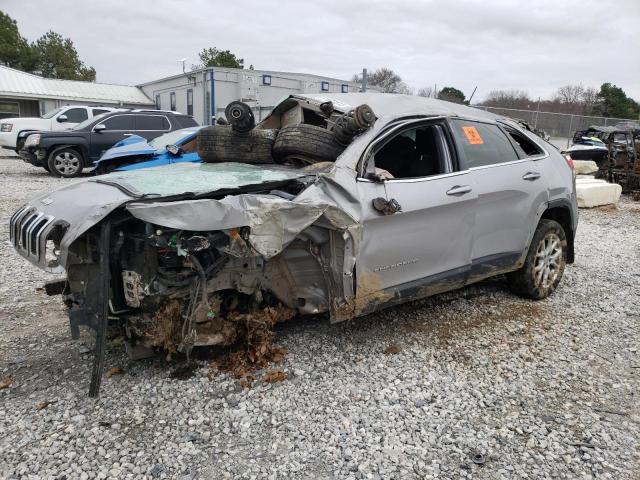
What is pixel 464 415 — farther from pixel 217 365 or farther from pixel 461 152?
pixel 461 152

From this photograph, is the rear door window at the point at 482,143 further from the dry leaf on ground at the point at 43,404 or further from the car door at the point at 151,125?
the car door at the point at 151,125

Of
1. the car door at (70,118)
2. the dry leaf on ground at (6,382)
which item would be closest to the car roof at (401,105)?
Result: the dry leaf on ground at (6,382)

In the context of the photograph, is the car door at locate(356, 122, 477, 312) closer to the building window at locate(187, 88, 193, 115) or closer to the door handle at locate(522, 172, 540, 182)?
the door handle at locate(522, 172, 540, 182)

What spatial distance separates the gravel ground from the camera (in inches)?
103

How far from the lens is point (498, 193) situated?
421 cm

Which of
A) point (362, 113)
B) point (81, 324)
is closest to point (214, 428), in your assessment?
point (81, 324)

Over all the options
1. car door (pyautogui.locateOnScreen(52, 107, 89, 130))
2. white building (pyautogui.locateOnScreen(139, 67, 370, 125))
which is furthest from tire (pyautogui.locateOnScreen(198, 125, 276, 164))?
white building (pyautogui.locateOnScreen(139, 67, 370, 125))

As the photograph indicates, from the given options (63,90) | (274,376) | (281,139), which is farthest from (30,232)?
(63,90)

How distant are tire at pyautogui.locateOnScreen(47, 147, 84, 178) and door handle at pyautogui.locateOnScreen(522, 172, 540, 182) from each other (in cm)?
1181

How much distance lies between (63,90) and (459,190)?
35287 mm

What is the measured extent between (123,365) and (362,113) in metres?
2.40

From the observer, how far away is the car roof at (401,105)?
393cm

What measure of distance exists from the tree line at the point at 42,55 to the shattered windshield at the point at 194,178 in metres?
52.0

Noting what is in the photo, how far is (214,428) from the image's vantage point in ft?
9.35
